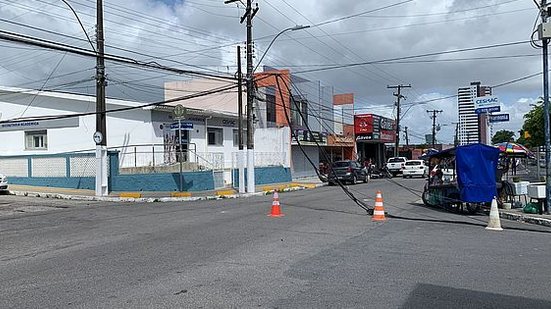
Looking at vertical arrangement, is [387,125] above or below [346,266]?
above

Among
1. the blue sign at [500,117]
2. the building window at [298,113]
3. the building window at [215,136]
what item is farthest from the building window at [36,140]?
the blue sign at [500,117]

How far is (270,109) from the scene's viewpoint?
40188mm

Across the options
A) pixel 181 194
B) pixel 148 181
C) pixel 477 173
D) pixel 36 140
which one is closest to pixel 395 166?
pixel 148 181

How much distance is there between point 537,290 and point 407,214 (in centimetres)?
939

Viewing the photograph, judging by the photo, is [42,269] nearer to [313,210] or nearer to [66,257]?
[66,257]

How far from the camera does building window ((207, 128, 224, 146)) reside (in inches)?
1359

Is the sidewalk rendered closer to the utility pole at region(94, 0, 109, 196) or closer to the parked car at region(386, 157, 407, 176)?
the utility pole at region(94, 0, 109, 196)

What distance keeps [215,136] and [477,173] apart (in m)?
22.0

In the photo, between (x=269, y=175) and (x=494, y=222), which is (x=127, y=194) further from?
(x=494, y=222)

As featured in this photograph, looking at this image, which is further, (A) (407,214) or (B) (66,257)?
(A) (407,214)

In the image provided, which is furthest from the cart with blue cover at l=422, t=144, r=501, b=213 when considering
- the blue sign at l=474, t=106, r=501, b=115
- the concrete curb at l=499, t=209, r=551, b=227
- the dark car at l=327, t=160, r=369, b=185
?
the dark car at l=327, t=160, r=369, b=185

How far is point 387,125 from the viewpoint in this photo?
196 feet

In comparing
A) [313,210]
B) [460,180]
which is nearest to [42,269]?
[313,210]

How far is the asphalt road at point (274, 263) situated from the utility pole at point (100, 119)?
9.20 metres
